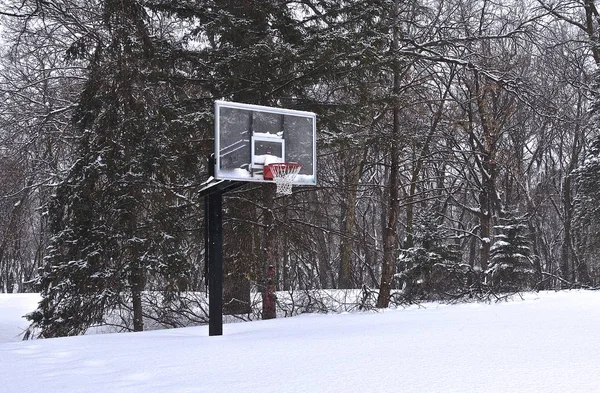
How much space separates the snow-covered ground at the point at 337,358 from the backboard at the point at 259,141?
2.19 meters

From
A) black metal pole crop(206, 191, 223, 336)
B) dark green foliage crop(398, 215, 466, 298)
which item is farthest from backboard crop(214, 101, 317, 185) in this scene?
dark green foliage crop(398, 215, 466, 298)

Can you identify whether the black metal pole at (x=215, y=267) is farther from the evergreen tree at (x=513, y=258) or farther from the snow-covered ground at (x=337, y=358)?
the evergreen tree at (x=513, y=258)

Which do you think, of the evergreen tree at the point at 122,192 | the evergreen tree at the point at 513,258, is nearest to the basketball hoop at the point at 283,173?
the evergreen tree at the point at 122,192

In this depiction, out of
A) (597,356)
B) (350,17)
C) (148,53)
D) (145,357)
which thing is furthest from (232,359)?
(350,17)

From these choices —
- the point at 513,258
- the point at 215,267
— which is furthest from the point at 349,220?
the point at 215,267

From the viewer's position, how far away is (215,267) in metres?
7.87

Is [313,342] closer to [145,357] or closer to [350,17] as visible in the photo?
[145,357]

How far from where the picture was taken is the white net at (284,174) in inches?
323

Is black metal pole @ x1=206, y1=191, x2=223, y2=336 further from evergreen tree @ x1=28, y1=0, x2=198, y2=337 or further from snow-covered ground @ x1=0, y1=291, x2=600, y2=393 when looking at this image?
evergreen tree @ x1=28, y1=0, x2=198, y2=337

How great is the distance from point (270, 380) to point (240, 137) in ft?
14.0

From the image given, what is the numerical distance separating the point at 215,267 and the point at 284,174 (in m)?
1.59

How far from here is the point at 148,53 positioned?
10.9 meters

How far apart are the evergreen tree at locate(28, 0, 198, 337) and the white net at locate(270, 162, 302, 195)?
274 centimetres

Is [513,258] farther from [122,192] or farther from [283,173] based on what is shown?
[122,192]
